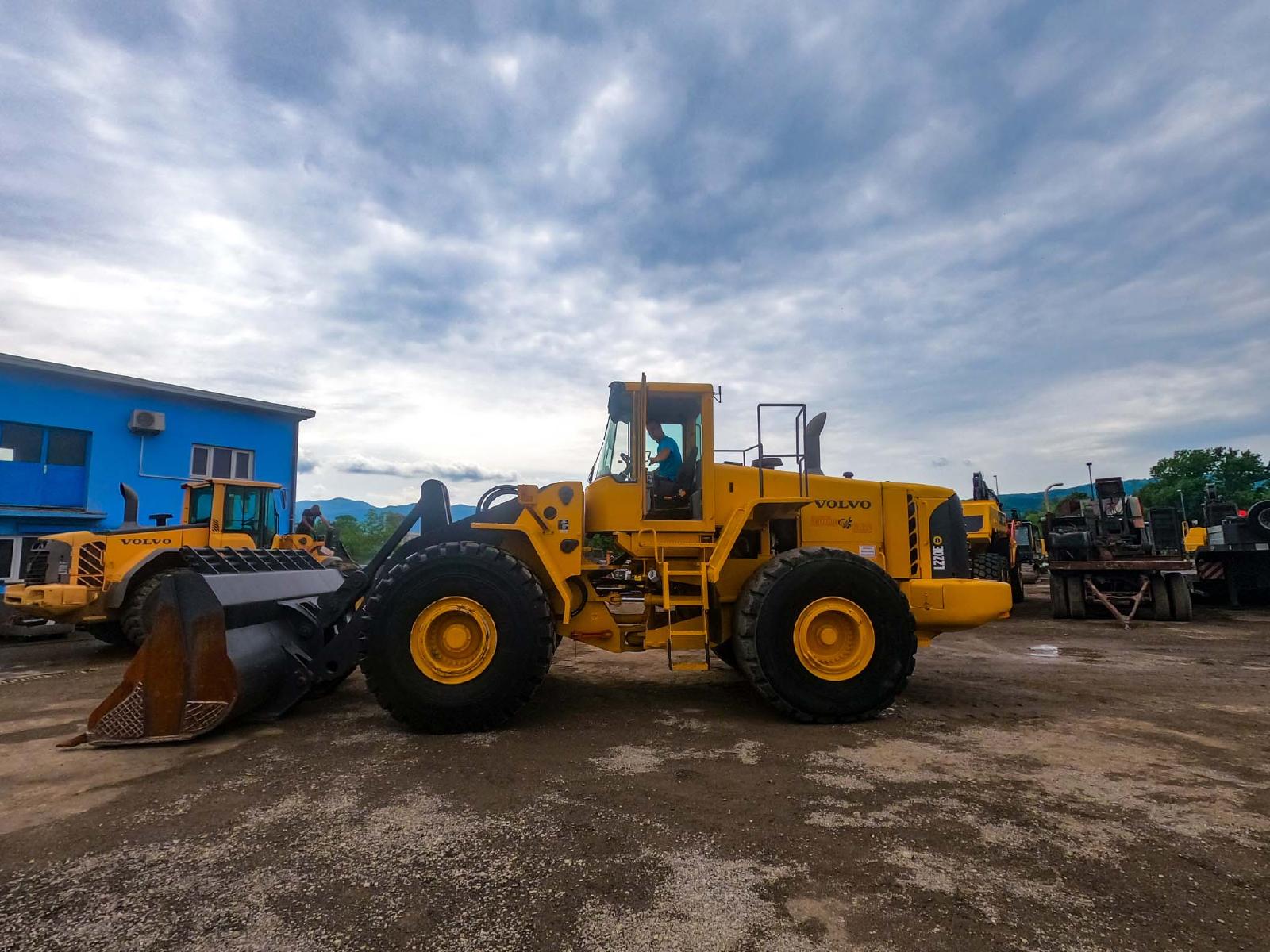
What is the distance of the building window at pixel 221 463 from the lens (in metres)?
18.2

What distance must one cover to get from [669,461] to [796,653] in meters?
1.86

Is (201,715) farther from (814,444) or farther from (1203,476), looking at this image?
(1203,476)

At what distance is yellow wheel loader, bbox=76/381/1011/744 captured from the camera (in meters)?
4.64

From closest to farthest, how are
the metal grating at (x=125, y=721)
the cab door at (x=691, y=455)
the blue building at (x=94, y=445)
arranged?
1. the metal grating at (x=125, y=721)
2. the cab door at (x=691, y=455)
3. the blue building at (x=94, y=445)

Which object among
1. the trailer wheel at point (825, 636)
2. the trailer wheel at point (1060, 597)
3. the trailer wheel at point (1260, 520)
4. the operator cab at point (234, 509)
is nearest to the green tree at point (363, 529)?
the operator cab at point (234, 509)

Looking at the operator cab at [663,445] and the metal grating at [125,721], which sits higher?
the operator cab at [663,445]

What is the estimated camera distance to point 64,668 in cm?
784

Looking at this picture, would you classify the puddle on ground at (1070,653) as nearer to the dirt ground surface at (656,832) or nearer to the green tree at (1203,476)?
the dirt ground surface at (656,832)

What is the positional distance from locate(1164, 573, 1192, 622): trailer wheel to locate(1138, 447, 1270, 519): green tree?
39.1 meters

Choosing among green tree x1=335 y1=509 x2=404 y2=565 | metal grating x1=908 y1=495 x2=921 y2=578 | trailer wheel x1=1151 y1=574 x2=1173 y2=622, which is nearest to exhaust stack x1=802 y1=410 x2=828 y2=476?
metal grating x1=908 y1=495 x2=921 y2=578

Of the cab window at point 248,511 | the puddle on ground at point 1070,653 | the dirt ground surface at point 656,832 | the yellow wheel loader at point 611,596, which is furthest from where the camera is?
the cab window at point 248,511

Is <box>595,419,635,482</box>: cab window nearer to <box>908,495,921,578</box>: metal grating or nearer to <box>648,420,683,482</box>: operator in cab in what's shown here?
<box>648,420,683,482</box>: operator in cab

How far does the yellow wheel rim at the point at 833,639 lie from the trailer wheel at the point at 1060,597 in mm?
9572

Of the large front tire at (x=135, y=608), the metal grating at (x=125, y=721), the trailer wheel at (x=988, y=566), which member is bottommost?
the metal grating at (x=125, y=721)
